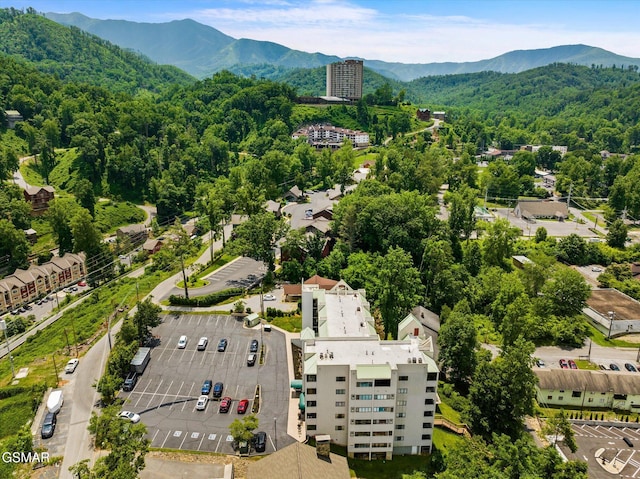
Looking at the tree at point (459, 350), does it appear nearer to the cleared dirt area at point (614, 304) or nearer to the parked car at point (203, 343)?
the parked car at point (203, 343)

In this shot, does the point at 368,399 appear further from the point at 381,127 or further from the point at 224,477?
the point at 381,127

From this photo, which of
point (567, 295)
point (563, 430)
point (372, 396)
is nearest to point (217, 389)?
point (372, 396)

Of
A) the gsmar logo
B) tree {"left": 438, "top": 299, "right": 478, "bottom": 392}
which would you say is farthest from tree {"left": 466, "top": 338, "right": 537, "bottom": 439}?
the gsmar logo

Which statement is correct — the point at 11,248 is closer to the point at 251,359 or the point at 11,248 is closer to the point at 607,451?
the point at 251,359

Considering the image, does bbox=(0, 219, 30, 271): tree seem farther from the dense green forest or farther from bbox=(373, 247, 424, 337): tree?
bbox=(373, 247, 424, 337): tree

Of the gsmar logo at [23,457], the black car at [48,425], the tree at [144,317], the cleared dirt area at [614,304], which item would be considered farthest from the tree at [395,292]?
the gsmar logo at [23,457]

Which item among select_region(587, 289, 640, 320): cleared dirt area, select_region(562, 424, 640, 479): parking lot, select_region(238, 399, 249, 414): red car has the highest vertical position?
select_region(238, 399, 249, 414): red car

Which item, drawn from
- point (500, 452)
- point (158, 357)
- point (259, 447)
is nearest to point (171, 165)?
point (158, 357)
